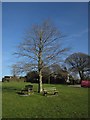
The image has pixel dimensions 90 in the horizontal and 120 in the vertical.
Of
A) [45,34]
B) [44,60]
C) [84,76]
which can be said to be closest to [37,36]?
[45,34]

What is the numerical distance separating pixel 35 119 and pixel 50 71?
64.1 ft

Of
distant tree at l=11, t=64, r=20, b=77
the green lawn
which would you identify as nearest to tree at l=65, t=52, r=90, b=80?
distant tree at l=11, t=64, r=20, b=77

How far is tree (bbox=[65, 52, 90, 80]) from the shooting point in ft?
235

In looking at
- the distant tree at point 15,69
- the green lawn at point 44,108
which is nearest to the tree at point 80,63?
the distant tree at point 15,69

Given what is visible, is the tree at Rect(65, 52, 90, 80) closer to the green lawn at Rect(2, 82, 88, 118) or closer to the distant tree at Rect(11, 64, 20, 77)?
the distant tree at Rect(11, 64, 20, 77)

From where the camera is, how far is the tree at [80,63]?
235 ft

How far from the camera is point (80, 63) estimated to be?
237 feet

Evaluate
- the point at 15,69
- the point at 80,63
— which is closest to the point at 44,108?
the point at 15,69

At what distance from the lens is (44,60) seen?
29.3 m

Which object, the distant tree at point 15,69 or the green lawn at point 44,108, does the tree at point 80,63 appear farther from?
the green lawn at point 44,108

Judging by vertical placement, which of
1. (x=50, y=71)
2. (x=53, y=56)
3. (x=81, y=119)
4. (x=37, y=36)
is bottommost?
(x=81, y=119)

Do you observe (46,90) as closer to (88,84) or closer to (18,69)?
(18,69)

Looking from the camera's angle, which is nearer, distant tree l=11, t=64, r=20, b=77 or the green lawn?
the green lawn

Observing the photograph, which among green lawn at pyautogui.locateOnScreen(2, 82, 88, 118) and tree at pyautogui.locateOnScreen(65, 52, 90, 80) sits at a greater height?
tree at pyautogui.locateOnScreen(65, 52, 90, 80)
